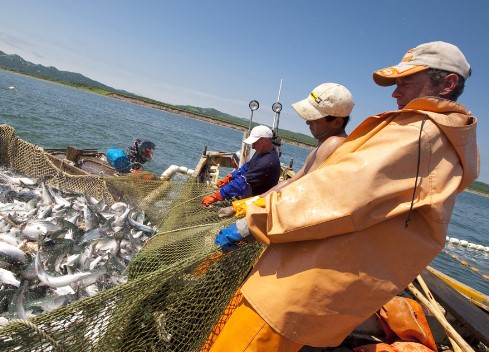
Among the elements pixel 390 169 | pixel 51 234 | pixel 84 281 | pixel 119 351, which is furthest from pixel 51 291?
pixel 390 169

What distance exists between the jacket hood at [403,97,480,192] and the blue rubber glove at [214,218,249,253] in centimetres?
132

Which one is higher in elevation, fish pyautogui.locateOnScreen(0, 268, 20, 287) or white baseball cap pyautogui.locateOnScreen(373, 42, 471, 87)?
white baseball cap pyautogui.locateOnScreen(373, 42, 471, 87)

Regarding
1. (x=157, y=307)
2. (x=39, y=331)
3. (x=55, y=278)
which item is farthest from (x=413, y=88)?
(x=55, y=278)

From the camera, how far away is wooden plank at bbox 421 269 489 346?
11.5 feet

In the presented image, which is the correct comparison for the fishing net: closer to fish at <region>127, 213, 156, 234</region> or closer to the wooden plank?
fish at <region>127, 213, 156, 234</region>

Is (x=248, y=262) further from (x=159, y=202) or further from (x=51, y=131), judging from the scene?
(x=51, y=131)

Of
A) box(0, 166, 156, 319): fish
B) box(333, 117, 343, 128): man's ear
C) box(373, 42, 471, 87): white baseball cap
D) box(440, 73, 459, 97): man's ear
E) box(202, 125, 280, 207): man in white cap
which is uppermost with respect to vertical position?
box(373, 42, 471, 87): white baseball cap

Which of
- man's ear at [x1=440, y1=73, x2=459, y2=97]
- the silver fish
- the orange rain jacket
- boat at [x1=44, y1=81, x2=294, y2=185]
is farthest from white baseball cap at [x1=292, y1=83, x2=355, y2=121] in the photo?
boat at [x1=44, y1=81, x2=294, y2=185]

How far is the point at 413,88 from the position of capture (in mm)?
2066

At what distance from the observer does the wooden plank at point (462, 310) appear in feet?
11.5

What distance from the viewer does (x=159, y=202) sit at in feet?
20.8

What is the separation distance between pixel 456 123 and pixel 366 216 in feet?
2.29

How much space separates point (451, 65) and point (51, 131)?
88.1 feet

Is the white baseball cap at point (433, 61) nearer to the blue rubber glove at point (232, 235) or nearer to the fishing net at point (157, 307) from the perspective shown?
the blue rubber glove at point (232, 235)
